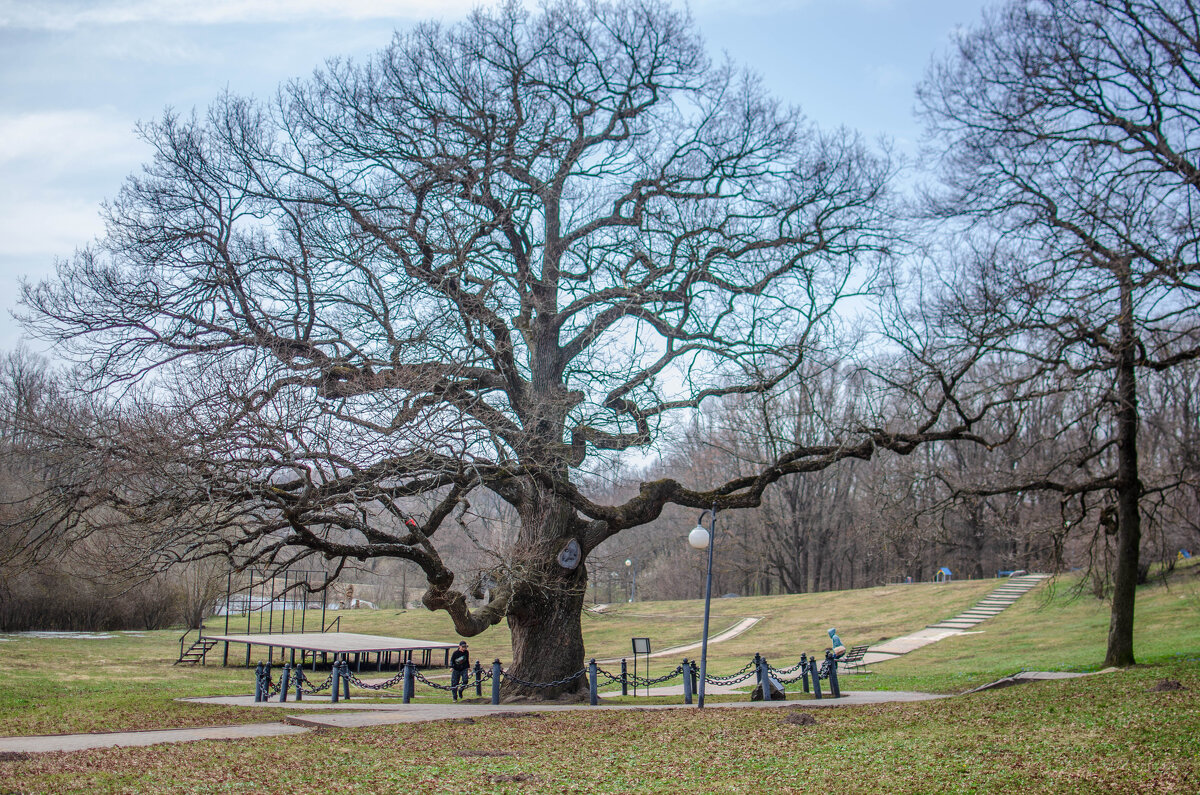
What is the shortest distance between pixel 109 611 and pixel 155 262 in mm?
34118

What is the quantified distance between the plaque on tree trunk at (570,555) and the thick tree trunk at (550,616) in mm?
67

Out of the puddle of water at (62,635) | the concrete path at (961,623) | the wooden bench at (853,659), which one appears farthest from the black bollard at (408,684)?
the puddle of water at (62,635)

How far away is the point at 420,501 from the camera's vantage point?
51.4 feet

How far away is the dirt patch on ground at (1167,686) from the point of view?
485 inches

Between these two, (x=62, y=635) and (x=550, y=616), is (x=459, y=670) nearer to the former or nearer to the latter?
(x=550, y=616)

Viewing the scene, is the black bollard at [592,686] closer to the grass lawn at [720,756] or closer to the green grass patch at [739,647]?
the grass lawn at [720,756]

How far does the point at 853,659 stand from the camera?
23453 millimetres

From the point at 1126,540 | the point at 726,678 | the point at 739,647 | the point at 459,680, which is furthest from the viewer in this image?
the point at 739,647

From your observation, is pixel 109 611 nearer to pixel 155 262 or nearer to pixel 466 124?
pixel 155 262

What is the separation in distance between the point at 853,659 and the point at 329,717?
50.6 ft

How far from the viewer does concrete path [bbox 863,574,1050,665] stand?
29927mm

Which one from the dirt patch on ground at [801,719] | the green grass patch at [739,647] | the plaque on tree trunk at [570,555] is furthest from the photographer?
the plaque on tree trunk at [570,555]

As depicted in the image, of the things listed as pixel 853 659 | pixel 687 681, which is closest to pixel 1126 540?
pixel 853 659

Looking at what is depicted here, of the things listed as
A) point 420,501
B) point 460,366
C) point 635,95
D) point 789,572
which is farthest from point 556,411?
point 789,572
